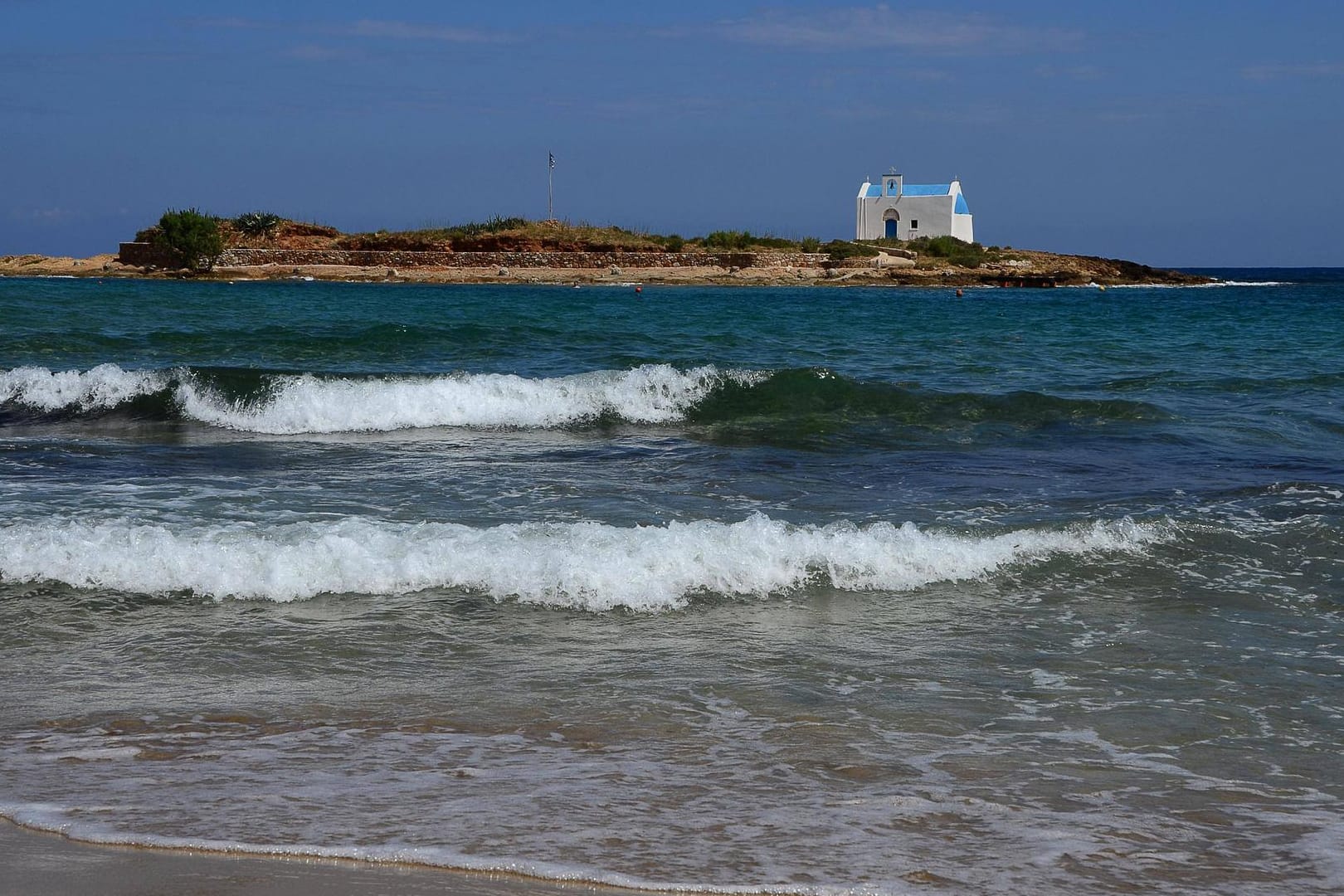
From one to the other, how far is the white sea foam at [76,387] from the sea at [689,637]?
114mm

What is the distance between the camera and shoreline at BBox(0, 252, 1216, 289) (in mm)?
59094

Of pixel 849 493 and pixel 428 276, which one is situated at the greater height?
pixel 428 276

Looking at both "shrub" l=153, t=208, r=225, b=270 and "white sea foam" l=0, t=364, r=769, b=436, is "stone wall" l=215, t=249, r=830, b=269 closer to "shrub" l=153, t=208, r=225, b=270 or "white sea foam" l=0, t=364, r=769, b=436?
"shrub" l=153, t=208, r=225, b=270

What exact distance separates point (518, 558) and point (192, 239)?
2346 inches

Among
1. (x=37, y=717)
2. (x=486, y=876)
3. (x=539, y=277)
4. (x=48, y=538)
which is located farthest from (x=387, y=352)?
(x=539, y=277)

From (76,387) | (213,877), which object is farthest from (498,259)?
(213,877)

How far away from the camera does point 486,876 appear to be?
9.64 feet

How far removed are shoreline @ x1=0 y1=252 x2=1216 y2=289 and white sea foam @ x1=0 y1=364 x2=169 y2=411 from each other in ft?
144

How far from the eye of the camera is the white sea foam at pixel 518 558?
5.84m

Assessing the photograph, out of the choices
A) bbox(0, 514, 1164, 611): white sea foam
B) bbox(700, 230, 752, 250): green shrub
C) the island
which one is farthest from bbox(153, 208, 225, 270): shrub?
bbox(0, 514, 1164, 611): white sea foam

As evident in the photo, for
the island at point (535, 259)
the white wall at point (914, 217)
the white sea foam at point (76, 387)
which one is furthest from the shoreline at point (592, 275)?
the white sea foam at point (76, 387)

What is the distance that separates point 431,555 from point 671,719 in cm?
235

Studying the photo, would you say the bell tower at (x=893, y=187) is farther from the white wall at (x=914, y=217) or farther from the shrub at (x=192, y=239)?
the shrub at (x=192, y=239)

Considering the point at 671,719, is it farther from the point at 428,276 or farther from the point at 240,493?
the point at 428,276
